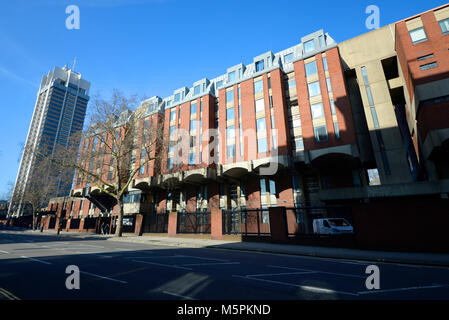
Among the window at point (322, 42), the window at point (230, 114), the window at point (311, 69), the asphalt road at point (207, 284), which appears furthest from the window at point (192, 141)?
the asphalt road at point (207, 284)

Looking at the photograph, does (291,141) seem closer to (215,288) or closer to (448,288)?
(448,288)

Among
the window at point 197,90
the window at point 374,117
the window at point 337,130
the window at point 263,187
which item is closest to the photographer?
the window at point 337,130

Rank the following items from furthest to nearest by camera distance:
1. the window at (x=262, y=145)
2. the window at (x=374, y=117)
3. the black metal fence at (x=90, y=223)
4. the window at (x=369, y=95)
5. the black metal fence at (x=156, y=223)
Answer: the black metal fence at (x=90, y=223) < the window at (x=262, y=145) < the window at (x=369, y=95) < the window at (x=374, y=117) < the black metal fence at (x=156, y=223)

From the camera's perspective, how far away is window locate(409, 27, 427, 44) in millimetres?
22106

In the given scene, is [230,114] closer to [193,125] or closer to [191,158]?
[193,125]

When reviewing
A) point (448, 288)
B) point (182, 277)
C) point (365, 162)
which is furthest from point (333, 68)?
point (182, 277)

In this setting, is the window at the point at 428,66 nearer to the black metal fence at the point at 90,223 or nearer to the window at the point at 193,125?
the window at the point at 193,125

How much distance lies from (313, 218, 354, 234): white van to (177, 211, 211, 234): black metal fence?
10352 millimetres

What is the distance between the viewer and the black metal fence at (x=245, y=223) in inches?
681

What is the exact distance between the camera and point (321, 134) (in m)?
24.8

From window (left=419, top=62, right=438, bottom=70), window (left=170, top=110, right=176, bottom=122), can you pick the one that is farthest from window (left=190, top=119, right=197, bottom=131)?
window (left=419, top=62, right=438, bottom=70)

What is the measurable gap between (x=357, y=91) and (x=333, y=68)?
22.1ft

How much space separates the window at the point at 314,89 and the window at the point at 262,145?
8617 mm
